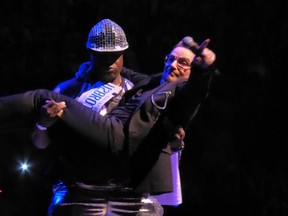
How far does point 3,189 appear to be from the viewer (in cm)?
293

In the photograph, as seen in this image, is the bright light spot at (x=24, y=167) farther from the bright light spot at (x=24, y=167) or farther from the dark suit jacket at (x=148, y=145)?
the dark suit jacket at (x=148, y=145)

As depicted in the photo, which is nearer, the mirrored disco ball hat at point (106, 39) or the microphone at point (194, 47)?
the microphone at point (194, 47)

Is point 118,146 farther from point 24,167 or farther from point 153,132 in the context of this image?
point 24,167

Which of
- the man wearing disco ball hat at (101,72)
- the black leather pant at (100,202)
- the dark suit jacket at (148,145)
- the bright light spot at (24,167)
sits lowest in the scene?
the bright light spot at (24,167)

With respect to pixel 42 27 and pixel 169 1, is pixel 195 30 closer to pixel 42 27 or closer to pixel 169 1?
pixel 169 1

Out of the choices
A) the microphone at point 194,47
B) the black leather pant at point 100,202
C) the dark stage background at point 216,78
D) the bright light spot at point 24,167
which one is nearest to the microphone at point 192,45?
the microphone at point 194,47

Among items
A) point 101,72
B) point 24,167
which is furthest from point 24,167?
point 101,72

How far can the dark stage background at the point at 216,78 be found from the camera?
2982mm

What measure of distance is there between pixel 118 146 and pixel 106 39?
29 cm

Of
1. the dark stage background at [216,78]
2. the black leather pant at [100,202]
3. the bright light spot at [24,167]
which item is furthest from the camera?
the dark stage background at [216,78]

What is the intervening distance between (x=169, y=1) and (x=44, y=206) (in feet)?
3.77

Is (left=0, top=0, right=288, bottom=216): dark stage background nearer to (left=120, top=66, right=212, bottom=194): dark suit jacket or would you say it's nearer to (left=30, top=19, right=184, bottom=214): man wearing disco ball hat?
(left=30, top=19, right=184, bottom=214): man wearing disco ball hat

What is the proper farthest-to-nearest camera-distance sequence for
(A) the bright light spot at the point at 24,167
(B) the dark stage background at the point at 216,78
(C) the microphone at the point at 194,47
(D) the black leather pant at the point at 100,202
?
(B) the dark stage background at the point at 216,78 → (A) the bright light spot at the point at 24,167 → (D) the black leather pant at the point at 100,202 → (C) the microphone at the point at 194,47

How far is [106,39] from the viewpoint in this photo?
1.66 meters
